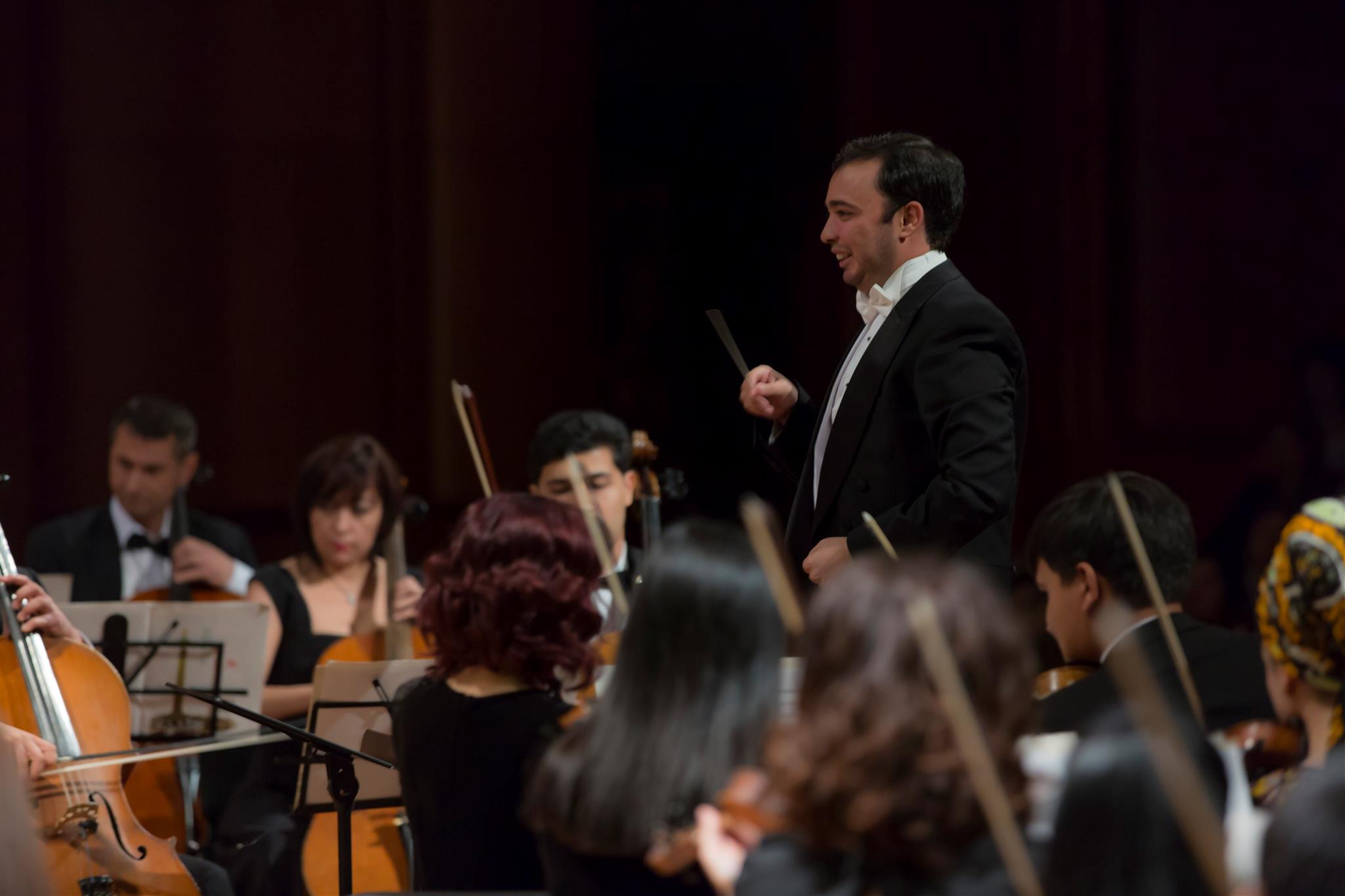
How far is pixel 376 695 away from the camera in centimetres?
293

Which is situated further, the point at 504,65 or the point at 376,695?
the point at 504,65

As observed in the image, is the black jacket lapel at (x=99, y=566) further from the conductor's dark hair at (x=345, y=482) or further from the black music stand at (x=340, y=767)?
the black music stand at (x=340, y=767)

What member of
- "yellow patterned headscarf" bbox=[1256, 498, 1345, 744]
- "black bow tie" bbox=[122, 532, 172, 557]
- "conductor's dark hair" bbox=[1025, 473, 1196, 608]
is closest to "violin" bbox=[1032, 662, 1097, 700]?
"conductor's dark hair" bbox=[1025, 473, 1196, 608]

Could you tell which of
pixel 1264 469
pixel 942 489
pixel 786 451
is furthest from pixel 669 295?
pixel 942 489

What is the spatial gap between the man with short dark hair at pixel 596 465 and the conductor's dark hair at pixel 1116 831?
248 cm

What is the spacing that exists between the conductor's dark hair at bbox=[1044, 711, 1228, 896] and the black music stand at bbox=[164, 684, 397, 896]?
1380 mm

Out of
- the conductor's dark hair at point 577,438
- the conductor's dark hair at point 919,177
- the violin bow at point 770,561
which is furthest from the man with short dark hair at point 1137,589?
the conductor's dark hair at point 577,438

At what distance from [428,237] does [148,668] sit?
6.57 ft

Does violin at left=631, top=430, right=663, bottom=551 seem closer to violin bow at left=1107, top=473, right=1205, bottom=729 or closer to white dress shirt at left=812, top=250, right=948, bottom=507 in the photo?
white dress shirt at left=812, top=250, right=948, bottom=507

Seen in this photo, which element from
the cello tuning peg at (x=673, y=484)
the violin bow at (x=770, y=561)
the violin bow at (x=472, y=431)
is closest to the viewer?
the violin bow at (x=770, y=561)

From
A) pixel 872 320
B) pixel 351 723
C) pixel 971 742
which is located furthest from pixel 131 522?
pixel 971 742

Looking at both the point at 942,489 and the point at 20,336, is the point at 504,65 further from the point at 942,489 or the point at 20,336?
the point at 942,489

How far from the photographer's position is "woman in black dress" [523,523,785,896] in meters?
1.55

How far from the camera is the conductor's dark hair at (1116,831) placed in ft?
4.16
